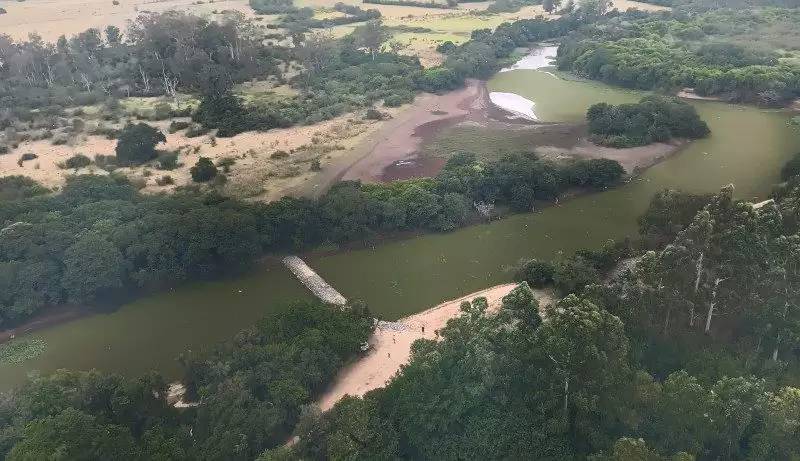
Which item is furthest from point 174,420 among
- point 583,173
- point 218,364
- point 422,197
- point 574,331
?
point 583,173

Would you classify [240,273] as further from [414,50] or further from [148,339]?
[414,50]

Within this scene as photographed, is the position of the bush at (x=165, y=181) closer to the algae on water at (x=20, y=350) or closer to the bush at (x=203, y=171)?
the bush at (x=203, y=171)

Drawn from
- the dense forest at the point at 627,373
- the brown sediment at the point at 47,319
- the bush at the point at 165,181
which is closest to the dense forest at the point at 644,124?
the dense forest at the point at 627,373

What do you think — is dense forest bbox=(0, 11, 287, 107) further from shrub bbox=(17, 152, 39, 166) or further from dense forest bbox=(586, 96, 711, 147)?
dense forest bbox=(586, 96, 711, 147)

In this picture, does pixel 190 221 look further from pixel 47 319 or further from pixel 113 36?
pixel 113 36

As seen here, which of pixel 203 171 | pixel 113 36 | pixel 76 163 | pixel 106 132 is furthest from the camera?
pixel 113 36

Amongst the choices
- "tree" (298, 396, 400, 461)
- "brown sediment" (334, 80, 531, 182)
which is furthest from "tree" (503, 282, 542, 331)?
"brown sediment" (334, 80, 531, 182)

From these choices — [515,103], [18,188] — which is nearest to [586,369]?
[18,188]
